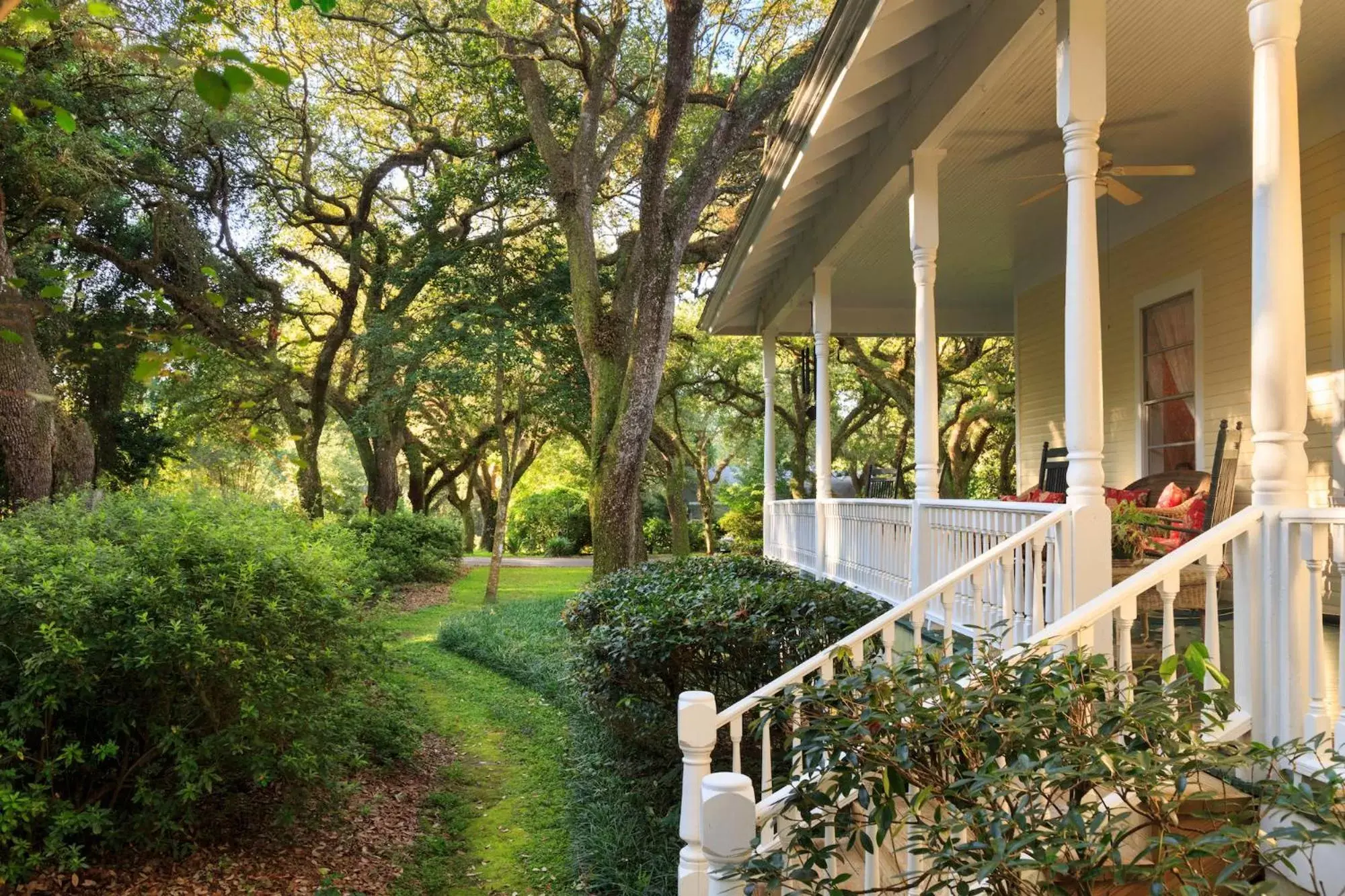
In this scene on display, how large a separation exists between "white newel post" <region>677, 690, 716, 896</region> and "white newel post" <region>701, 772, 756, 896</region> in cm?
47

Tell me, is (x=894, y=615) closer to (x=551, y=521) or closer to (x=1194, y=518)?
(x=1194, y=518)

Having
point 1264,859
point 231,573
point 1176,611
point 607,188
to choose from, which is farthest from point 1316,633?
point 607,188

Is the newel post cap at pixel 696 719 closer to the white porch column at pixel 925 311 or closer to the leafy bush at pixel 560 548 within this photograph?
the white porch column at pixel 925 311

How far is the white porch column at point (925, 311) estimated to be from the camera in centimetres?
629

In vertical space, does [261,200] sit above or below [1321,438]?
above

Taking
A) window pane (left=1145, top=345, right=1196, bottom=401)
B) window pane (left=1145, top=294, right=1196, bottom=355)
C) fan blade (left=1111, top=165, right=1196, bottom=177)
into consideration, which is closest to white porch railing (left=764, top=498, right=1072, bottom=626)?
fan blade (left=1111, top=165, right=1196, bottom=177)

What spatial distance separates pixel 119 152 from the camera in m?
13.3

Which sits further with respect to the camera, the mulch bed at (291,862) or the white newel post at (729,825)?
the mulch bed at (291,862)

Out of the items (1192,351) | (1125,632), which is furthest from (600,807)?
(1192,351)

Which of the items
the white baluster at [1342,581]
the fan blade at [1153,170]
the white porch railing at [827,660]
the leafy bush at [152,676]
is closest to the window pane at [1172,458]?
the fan blade at [1153,170]

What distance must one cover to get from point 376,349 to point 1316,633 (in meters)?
15.6

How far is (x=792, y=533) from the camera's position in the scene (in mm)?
11578

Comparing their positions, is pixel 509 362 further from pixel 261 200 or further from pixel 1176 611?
pixel 1176 611

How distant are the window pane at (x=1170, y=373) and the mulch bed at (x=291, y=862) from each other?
296 inches
